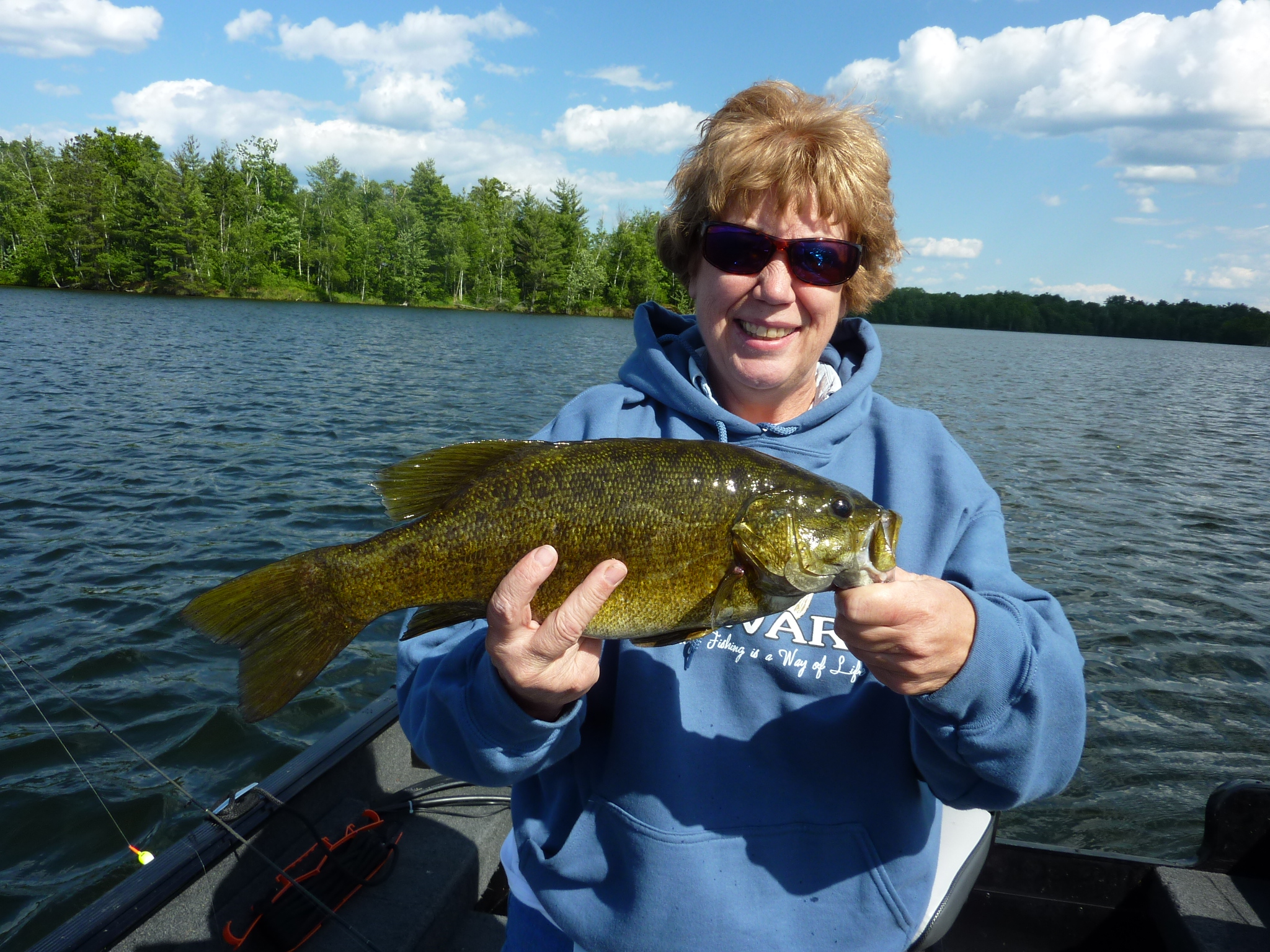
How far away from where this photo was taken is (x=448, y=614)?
214 centimetres

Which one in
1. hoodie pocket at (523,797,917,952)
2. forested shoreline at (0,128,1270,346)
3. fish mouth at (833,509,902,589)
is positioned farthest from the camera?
forested shoreline at (0,128,1270,346)

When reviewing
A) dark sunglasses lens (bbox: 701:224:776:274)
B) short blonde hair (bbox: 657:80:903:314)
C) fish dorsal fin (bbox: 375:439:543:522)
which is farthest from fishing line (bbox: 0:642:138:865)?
short blonde hair (bbox: 657:80:903:314)

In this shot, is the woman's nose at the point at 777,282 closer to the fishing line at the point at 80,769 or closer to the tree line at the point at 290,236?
the fishing line at the point at 80,769

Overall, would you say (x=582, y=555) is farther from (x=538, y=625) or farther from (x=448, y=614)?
(x=448, y=614)

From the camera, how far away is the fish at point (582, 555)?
80.8 inches

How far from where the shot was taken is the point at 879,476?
2.53m

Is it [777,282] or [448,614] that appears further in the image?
[777,282]

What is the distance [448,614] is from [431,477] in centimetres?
41

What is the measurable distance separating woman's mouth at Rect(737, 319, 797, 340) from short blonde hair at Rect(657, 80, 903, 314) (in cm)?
39

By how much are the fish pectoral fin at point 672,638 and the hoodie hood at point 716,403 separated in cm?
80

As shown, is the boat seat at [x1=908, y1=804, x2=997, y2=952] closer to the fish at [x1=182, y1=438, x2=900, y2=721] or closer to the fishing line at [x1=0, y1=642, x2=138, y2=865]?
the fish at [x1=182, y1=438, x2=900, y2=721]

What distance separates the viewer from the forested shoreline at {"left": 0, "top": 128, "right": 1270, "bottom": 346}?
217ft

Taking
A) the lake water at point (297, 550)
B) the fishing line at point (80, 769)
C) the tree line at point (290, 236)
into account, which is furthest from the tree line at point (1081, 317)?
the fishing line at point (80, 769)

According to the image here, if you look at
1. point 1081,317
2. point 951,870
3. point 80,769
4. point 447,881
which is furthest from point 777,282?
point 1081,317
